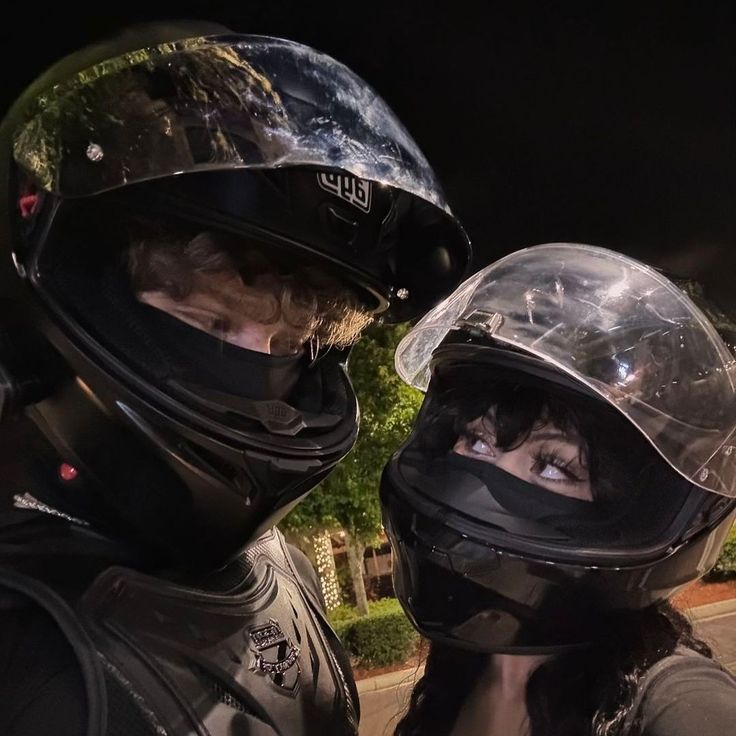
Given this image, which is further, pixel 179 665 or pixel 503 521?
pixel 503 521

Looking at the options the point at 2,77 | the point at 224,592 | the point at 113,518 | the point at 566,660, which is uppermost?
the point at 2,77

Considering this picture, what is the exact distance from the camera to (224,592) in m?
0.92

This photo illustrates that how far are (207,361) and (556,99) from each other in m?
0.71

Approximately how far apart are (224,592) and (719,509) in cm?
69

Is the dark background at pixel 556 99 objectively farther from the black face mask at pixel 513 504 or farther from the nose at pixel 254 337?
the black face mask at pixel 513 504

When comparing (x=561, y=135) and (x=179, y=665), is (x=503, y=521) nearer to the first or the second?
(x=179, y=665)

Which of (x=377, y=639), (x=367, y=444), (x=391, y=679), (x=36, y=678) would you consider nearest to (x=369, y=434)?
(x=367, y=444)

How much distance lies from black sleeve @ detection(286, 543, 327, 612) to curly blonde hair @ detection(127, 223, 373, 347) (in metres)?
0.45

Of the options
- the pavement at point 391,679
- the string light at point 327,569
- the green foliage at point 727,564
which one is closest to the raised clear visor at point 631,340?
the pavement at point 391,679

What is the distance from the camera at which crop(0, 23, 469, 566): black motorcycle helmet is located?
0.80 meters

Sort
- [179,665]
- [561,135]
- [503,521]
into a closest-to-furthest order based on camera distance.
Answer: [179,665], [503,521], [561,135]

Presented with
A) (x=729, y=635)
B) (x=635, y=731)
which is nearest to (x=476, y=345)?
(x=635, y=731)

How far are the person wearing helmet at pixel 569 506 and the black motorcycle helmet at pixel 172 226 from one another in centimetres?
24

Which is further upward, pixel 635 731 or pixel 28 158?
pixel 28 158
